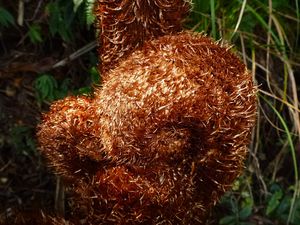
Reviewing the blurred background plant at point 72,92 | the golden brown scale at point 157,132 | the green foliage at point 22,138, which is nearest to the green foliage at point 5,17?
the blurred background plant at point 72,92

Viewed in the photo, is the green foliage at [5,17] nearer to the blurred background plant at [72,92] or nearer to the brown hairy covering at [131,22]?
the blurred background plant at [72,92]

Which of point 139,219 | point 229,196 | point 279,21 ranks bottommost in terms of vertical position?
point 229,196

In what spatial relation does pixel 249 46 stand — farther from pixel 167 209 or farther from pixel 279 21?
pixel 167 209

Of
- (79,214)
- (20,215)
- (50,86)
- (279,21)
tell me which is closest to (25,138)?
(50,86)

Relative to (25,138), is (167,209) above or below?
above

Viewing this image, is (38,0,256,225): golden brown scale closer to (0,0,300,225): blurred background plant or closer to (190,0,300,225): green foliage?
(190,0,300,225): green foliage

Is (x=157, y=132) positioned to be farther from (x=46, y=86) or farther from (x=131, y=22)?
(x=46, y=86)

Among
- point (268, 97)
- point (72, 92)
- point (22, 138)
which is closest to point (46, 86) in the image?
point (72, 92)
